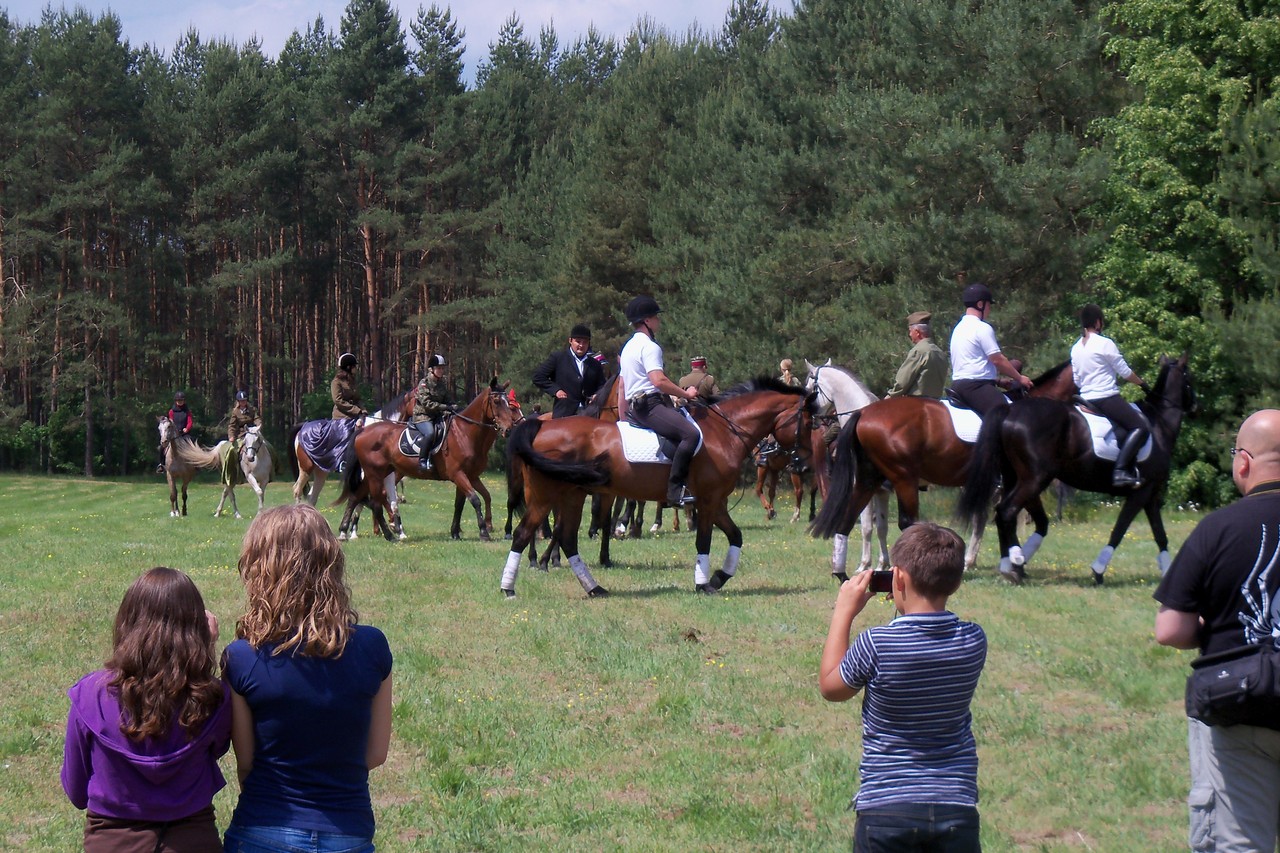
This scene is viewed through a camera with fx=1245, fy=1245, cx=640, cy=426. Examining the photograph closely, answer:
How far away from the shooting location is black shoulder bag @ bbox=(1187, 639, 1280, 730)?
3799 millimetres

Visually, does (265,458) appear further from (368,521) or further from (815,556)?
(815,556)

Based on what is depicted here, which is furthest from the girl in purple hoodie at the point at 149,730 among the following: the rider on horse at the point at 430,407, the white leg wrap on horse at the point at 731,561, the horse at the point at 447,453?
the rider on horse at the point at 430,407

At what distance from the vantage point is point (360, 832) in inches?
142

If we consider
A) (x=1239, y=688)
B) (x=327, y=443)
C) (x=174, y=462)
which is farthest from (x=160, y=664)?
(x=174, y=462)

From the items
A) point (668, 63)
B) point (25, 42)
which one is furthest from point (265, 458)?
point (25, 42)

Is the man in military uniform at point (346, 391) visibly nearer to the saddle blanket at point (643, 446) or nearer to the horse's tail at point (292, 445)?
the horse's tail at point (292, 445)

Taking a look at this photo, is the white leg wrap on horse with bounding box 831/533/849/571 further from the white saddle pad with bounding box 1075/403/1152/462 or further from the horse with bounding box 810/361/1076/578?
the white saddle pad with bounding box 1075/403/1152/462

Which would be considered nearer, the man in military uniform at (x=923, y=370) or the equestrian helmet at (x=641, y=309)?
the equestrian helmet at (x=641, y=309)

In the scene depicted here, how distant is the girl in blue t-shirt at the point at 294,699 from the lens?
3521 mm

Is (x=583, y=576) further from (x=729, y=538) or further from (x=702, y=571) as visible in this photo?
(x=729, y=538)

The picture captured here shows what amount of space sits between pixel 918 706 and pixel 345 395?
17.0 meters

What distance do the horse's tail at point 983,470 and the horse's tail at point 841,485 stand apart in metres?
1.10

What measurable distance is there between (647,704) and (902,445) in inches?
219

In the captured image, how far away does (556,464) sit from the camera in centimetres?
1212
